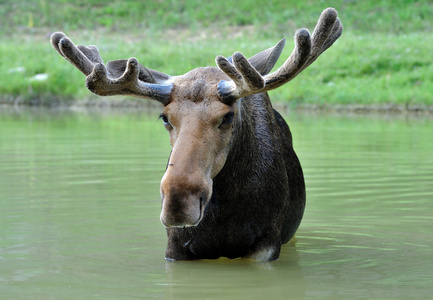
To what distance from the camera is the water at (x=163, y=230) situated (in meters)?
5.49

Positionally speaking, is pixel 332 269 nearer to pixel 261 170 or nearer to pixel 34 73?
pixel 261 170

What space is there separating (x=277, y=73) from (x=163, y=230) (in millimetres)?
2641

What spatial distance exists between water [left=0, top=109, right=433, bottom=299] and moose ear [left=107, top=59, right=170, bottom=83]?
139 cm

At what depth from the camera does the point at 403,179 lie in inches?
428

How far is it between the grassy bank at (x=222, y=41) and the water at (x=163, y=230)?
1084cm

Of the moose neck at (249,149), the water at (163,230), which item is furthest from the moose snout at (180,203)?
the moose neck at (249,149)

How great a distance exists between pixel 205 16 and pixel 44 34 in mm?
7840

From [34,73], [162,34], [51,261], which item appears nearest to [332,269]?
[51,261]

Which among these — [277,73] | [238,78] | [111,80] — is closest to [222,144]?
[238,78]

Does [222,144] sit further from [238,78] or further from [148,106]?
[148,106]

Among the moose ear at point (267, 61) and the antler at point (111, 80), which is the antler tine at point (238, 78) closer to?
the antler at point (111, 80)

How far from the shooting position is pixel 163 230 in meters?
7.61

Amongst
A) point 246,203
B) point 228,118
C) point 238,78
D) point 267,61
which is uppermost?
point 267,61

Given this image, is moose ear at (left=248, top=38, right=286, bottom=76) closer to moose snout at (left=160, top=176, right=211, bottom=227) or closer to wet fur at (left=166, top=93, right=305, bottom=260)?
wet fur at (left=166, top=93, right=305, bottom=260)
